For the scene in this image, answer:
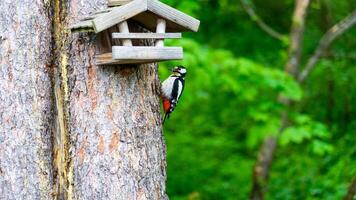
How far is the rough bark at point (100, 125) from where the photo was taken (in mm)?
3803

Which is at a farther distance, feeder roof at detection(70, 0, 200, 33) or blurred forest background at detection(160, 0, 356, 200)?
blurred forest background at detection(160, 0, 356, 200)

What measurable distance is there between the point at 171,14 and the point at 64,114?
2.31ft

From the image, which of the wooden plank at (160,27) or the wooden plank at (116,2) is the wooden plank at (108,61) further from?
the wooden plank at (116,2)

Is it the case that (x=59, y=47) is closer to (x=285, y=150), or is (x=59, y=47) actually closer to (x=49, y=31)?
(x=49, y=31)

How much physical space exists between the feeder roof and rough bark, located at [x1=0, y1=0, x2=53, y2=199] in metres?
0.23

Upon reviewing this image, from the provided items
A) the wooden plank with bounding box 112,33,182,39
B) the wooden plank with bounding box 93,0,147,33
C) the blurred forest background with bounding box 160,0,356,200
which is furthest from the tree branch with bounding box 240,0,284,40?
the wooden plank with bounding box 93,0,147,33

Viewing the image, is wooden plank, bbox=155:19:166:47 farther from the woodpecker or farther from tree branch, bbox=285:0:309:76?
tree branch, bbox=285:0:309:76

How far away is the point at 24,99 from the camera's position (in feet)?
12.6

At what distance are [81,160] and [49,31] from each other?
65 centimetres

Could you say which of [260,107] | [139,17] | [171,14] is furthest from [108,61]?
[260,107]

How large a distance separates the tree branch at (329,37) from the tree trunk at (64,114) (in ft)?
16.7

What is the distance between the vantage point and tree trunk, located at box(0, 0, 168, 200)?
380 centimetres

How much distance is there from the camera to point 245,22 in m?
9.47

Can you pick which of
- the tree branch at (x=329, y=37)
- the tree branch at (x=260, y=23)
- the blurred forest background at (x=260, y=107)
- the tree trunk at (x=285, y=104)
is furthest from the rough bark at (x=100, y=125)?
the tree branch at (x=329, y=37)
